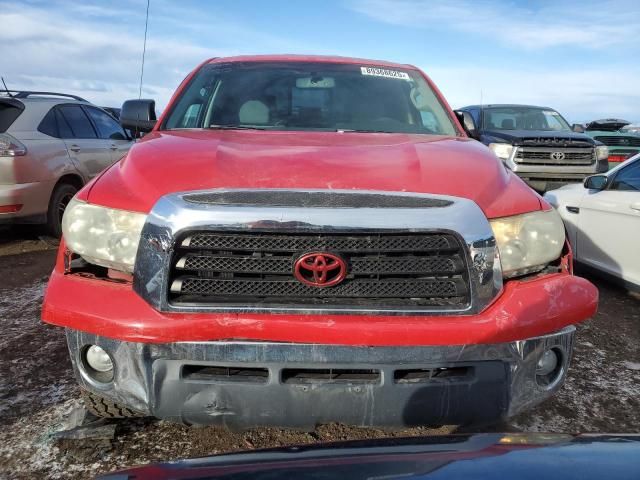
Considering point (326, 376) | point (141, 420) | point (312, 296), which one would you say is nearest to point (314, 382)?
point (326, 376)

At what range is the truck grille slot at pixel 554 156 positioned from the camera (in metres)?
9.41

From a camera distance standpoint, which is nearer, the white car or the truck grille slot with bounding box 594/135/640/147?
the white car

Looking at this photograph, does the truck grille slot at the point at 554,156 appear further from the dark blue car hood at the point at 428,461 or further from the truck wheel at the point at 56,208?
the dark blue car hood at the point at 428,461

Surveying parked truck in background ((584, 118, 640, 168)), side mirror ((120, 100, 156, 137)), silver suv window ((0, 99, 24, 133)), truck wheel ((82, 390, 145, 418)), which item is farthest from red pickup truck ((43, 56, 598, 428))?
parked truck in background ((584, 118, 640, 168))

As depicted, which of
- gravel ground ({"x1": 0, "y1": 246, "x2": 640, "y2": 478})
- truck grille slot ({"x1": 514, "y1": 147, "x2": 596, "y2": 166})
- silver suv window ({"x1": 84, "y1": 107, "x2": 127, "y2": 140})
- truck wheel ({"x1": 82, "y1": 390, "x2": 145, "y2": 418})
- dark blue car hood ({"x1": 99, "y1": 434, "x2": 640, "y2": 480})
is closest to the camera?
dark blue car hood ({"x1": 99, "y1": 434, "x2": 640, "y2": 480})

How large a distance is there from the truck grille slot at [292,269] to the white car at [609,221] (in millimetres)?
3337

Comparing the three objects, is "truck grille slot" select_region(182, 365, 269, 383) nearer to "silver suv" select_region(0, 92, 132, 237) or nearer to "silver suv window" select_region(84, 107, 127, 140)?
"silver suv" select_region(0, 92, 132, 237)

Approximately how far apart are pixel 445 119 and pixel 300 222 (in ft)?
6.32

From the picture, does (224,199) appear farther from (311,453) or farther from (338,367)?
(311,453)

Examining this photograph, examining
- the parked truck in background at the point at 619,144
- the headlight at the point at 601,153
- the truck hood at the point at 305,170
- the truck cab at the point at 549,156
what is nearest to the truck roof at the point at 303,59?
the truck hood at the point at 305,170

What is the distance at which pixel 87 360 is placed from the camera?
6.97 feet

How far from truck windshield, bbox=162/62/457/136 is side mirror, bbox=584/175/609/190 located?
229cm

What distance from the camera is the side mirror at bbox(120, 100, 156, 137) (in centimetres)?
374

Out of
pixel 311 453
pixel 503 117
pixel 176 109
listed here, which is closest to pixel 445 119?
pixel 176 109
